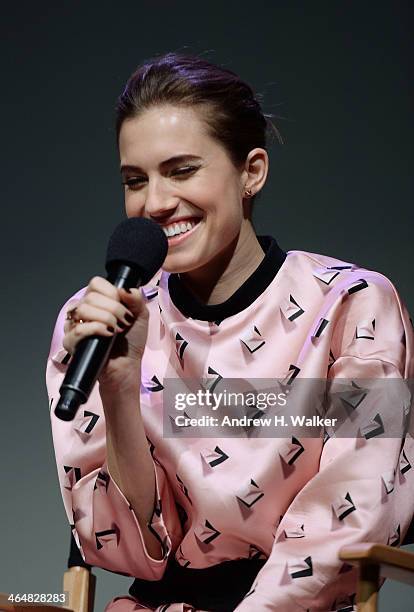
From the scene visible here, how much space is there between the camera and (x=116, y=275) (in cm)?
106

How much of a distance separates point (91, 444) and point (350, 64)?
0.81 m

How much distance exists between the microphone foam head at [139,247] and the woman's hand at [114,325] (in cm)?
3

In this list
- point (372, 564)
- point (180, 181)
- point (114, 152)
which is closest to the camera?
point (372, 564)

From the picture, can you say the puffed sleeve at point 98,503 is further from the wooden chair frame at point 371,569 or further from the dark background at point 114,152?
the dark background at point 114,152

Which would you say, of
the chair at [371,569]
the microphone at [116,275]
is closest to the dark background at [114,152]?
the microphone at [116,275]

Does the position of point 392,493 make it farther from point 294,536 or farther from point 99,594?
point 99,594

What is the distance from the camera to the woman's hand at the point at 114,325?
38.4 inches

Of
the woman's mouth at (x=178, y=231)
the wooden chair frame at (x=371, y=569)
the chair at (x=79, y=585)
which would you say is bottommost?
the chair at (x=79, y=585)

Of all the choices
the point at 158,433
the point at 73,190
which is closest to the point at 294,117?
the point at 73,190

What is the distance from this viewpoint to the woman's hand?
38.4 inches

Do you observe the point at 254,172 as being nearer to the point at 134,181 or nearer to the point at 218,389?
the point at 134,181

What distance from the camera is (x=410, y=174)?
5.85ft

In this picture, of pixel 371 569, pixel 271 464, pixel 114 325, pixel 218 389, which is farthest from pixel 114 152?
pixel 371 569

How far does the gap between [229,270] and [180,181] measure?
0.14 metres
